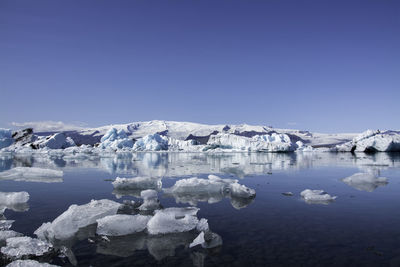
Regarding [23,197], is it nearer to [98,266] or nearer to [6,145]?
[98,266]

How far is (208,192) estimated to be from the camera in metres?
7.28

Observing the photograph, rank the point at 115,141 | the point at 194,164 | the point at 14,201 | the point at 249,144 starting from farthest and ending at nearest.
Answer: the point at 115,141 → the point at 249,144 → the point at 194,164 → the point at 14,201

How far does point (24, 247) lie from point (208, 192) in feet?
15.0

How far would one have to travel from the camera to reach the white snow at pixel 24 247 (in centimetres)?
322

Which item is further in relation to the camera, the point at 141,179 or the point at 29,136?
the point at 29,136

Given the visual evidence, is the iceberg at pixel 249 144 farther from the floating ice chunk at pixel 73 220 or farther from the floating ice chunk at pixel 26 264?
the floating ice chunk at pixel 26 264

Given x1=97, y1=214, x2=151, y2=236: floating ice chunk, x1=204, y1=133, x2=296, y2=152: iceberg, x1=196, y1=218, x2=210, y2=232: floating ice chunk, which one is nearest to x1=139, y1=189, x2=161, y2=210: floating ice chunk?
x1=97, y1=214, x2=151, y2=236: floating ice chunk

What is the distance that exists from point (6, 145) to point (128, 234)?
55310 mm

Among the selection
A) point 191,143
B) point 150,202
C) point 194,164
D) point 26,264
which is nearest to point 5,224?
point 26,264

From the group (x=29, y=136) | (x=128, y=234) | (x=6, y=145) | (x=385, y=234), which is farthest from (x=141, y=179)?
(x=29, y=136)

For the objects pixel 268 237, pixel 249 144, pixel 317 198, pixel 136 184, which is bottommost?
pixel 268 237

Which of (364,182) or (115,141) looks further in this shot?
(115,141)

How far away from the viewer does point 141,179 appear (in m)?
8.20

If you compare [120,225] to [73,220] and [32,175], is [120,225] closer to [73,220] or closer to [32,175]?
[73,220]
